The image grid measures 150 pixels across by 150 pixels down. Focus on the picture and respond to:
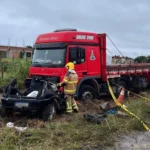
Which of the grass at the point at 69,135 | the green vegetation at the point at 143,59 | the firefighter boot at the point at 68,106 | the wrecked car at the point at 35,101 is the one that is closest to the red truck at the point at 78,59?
the firefighter boot at the point at 68,106

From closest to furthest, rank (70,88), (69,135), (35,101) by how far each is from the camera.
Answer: (69,135) → (35,101) → (70,88)

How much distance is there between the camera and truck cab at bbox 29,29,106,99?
10.3m

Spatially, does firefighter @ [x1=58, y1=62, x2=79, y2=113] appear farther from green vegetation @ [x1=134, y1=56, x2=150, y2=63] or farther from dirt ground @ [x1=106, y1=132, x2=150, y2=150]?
green vegetation @ [x1=134, y1=56, x2=150, y2=63]

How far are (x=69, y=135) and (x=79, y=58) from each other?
4705 millimetres

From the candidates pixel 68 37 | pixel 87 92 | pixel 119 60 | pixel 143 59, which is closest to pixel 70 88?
pixel 87 92

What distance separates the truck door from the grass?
3.05 meters

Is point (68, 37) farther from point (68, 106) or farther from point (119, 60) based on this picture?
point (119, 60)

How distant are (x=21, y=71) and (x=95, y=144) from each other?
1094 cm

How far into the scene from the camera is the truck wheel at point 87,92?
1105 cm

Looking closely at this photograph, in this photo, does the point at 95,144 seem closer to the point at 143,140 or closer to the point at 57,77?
the point at 143,140

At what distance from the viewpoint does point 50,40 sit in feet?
35.7

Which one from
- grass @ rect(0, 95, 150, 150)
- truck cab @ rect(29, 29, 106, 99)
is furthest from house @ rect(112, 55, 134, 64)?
grass @ rect(0, 95, 150, 150)

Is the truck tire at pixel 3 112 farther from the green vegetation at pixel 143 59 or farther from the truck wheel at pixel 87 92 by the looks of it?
the green vegetation at pixel 143 59

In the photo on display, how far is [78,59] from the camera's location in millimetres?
10594
